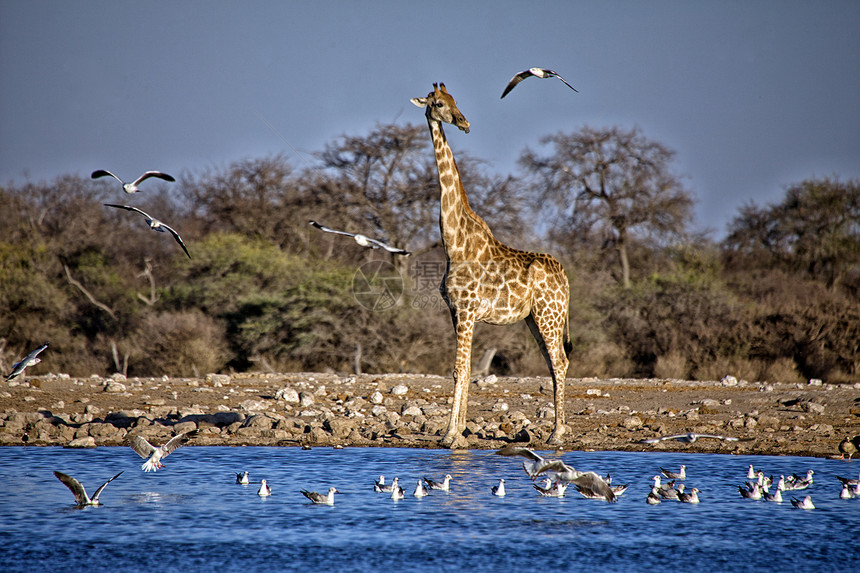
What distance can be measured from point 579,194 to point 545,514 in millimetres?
29478

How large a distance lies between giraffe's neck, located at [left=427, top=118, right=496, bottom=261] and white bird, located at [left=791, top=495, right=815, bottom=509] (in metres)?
4.80

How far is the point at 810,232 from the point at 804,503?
97.0ft

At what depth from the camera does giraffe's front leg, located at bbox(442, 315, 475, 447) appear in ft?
36.0

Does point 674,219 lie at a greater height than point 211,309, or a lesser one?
greater

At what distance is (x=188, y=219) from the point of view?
130ft

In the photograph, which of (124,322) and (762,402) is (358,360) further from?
(762,402)

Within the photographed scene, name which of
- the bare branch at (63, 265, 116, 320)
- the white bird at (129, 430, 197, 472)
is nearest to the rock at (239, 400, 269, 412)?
the white bird at (129, 430, 197, 472)

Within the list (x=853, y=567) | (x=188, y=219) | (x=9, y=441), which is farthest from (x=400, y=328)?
(x=188, y=219)

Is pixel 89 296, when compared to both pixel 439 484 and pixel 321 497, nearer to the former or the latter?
pixel 321 497

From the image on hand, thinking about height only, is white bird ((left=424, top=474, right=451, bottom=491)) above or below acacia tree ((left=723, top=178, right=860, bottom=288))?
below

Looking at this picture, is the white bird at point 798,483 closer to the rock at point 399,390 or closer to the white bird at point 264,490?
the white bird at point 264,490

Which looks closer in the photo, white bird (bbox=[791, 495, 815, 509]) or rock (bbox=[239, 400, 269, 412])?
white bird (bbox=[791, 495, 815, 509])

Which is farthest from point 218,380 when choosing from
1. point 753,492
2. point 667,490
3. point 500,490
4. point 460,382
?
point 753,492

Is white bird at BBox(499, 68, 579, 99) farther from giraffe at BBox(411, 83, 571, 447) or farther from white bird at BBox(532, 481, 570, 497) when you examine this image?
white bird at BBox(532, 481, 570, 497)
